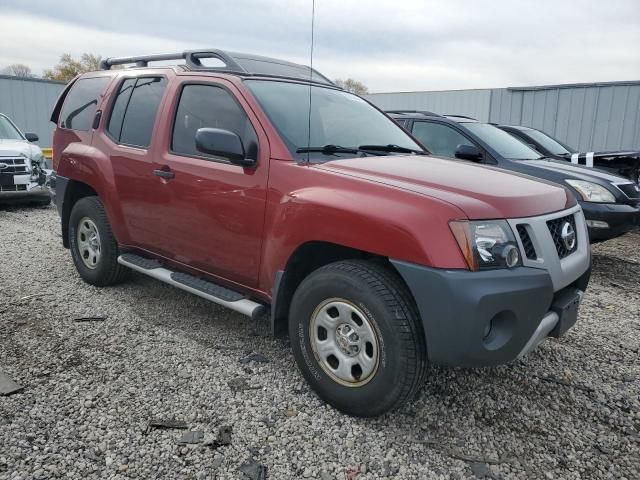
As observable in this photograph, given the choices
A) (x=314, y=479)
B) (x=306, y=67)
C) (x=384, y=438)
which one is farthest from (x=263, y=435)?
(x=306, y=67)

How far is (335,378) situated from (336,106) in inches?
78.1

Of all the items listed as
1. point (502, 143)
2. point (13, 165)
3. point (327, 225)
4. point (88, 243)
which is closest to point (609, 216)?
point (502, 143)

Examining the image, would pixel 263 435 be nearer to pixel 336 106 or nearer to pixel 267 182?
pixel 267 182

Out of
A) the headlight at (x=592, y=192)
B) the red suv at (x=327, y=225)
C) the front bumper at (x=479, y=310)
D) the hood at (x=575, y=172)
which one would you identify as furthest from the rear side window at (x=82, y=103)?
the headlight at (x=592, y=192)

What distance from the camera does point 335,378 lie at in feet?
9.00

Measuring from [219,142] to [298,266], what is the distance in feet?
Result: 2.77

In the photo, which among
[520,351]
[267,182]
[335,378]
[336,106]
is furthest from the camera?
[336,106]

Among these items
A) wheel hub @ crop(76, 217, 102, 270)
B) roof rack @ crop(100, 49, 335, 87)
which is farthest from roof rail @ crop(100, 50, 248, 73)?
wheel hub @ crop(76, 217, 102, 270)

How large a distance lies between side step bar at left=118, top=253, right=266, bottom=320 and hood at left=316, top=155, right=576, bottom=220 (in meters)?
0.95

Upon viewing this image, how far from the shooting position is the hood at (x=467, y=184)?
2.45 metres

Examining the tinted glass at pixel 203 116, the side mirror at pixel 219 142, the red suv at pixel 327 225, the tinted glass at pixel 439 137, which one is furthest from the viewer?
the tinted glass at pixel 439 137

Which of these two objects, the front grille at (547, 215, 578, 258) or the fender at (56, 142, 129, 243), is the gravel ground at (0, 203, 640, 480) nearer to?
the fender at (56, 142, 129, 243)

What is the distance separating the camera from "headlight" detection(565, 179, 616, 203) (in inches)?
219

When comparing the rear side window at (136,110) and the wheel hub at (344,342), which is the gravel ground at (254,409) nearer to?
the wheel hub at (344,342)
